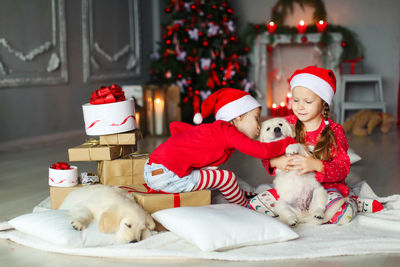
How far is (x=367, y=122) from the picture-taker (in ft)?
16.5

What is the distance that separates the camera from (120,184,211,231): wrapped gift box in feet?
6.75

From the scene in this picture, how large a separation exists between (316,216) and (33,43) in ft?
11.0

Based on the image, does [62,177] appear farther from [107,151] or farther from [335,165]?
[335,165]

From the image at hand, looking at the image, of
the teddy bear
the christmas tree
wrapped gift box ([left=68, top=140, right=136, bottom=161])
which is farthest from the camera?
the christmas tree

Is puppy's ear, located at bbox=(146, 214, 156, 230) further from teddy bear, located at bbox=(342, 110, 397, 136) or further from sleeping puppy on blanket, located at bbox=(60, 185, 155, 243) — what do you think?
teddy bear, located at bbox=(342, 110, 397, 136)

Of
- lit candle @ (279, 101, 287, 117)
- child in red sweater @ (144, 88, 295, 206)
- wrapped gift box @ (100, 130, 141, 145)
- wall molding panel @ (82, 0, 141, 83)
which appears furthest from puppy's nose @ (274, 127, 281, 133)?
lit candle @ (279, 101, 287, 117)

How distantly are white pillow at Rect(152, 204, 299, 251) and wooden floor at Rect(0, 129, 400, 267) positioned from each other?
0.10 meters

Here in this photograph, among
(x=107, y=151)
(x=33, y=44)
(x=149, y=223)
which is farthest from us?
(x=33, y=44)

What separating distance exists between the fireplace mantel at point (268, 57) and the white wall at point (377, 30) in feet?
1.18

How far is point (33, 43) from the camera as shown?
450 cm

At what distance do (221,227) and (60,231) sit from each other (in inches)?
23.4

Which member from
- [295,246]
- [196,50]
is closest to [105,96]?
[295,246]

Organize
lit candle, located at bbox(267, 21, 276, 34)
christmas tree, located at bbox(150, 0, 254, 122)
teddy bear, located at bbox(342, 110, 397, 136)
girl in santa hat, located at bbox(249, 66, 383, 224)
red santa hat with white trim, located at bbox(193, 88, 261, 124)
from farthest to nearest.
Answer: lit candle, located at bbox(267, 21, 276, 34)
christmas tree, located at bbox(150, 0, 254, 122)
teddy bear, located at bbox(342, 110, 397, 136)
red santa hat with white trim, located at bbox(193, 88, 261, 124)
girl in santa hat, located at bbox(249, 66, 383, 224)

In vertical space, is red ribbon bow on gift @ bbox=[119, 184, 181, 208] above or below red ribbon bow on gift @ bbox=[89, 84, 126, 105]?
below
